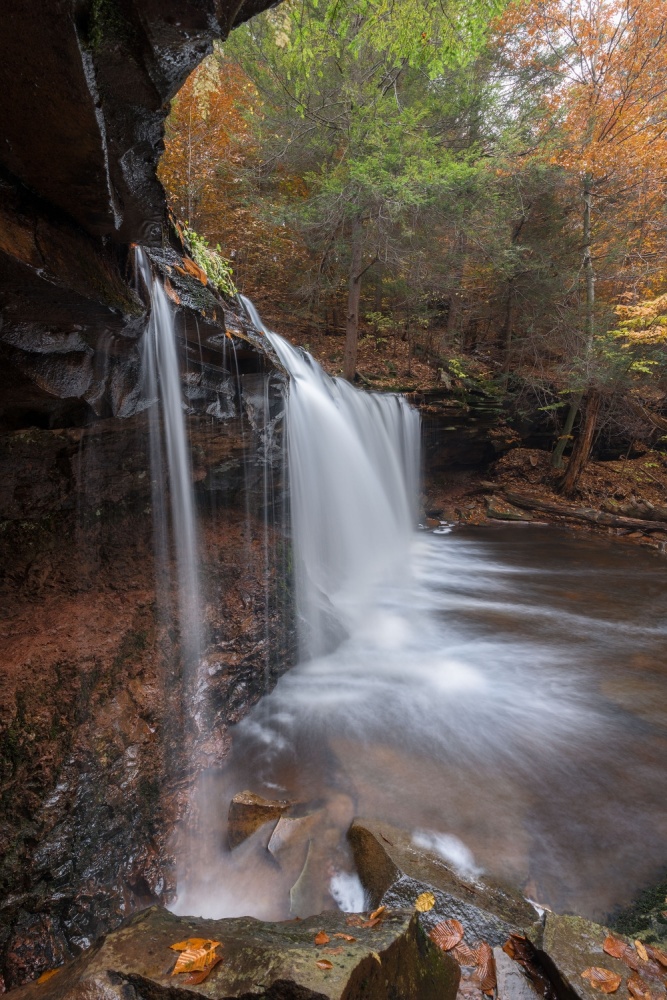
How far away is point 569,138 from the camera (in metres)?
10.1

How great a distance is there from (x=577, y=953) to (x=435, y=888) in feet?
2.50

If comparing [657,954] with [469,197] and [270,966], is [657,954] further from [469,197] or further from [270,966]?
[469,197]

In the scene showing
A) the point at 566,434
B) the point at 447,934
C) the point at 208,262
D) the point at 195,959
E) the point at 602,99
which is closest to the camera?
the point at 195,959

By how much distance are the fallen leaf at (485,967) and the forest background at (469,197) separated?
9.72 m

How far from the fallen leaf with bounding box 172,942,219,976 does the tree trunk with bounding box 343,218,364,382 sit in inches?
404

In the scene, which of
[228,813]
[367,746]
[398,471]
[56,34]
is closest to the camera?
[56,34]

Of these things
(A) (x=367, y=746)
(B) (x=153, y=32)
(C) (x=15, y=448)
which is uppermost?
(B) (x=153, y=32)

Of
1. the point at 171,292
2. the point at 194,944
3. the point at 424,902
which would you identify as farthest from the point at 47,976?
the point at 171,292

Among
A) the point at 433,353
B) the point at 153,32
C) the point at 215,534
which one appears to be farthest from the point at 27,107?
the point at 433,353

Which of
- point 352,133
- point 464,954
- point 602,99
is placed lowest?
point 464,954

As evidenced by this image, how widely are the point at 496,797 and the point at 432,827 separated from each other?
0.70m

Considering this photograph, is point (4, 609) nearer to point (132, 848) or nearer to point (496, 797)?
point (132, 848)

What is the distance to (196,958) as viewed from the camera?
1.79m

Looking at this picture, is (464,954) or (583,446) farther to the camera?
(583,446)
